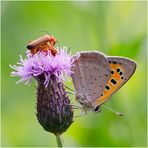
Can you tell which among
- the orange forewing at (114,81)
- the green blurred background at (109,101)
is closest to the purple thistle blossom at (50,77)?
the orange forewing at (114,81)

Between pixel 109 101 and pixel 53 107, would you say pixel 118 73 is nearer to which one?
pixel 53 107

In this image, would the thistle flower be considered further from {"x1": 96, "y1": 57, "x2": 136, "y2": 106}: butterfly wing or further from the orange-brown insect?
{"x1": 96, "y1": 57, "x2": 136, "y2": 106}: butterfly wing

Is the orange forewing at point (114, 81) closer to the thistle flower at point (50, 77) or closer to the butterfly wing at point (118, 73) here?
the butterfly wing at point (118, 73)

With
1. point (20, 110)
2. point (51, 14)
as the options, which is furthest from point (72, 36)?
point (20, 110)

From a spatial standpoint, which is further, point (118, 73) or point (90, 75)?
point (90, 75)

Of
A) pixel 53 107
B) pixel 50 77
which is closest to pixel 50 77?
pixel 50 77

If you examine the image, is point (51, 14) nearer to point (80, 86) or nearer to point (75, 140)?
point (75, 140)

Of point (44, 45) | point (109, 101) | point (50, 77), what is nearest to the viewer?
point (44, 45)
